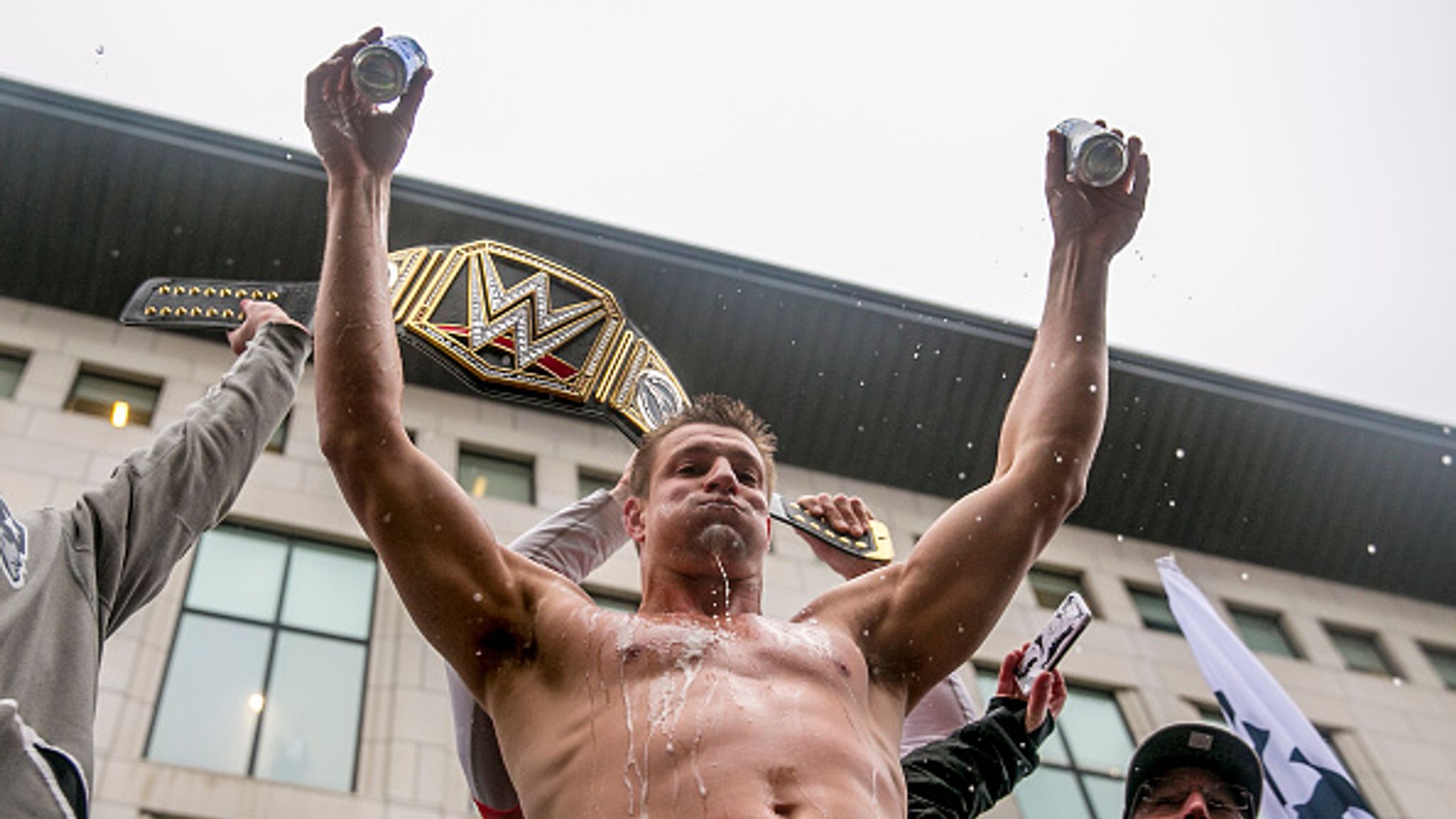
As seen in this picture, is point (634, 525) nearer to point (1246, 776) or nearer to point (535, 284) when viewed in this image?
point (1246, 776)

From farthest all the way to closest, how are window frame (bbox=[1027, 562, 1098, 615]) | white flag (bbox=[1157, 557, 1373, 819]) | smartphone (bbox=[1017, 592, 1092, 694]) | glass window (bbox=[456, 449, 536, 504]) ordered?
window frame (bbox=[1027, 562, 1098, 615]), glass window (bbox=[456, 449, 536, 504]), white flag (bbox=[1157, 557, 1373, 819]), smartphone (bbox=[1017, 592, 1092, 694])

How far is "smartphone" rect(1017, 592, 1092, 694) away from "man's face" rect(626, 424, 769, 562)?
1.15 meters

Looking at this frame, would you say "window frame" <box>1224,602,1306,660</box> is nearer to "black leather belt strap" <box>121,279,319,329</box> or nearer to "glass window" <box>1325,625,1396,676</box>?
"glass window" <box>1325,625,1396,676</box>

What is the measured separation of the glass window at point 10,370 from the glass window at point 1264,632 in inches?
595

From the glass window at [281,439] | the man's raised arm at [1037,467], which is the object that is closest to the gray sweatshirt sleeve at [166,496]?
the man's raised arm at [1037,467]

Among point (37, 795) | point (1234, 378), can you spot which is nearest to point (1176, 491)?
point (1234, 378)

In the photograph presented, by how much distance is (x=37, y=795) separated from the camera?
394cm

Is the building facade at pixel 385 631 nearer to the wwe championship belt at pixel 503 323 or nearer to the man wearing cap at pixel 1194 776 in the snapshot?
the wwe championship belt at pixel 503 323

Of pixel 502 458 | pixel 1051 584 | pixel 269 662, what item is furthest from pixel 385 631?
pixel 1051 584

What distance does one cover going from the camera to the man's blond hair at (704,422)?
5035 mm

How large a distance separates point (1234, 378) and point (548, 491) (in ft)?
33.1

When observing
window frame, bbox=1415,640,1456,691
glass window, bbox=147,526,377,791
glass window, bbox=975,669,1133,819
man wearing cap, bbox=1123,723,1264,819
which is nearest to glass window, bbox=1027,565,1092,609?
glass window, bbox=975,669,1133,819

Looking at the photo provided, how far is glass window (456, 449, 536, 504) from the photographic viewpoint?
1820 cm

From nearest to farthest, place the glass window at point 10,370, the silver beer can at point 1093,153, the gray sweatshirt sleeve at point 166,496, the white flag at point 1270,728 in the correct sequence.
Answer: the silver beer can at point 1093,153 → the gray sweatshirt sleeve at point 166,496 → the white flag at point 1270,728 → the glass window at point 10,370
